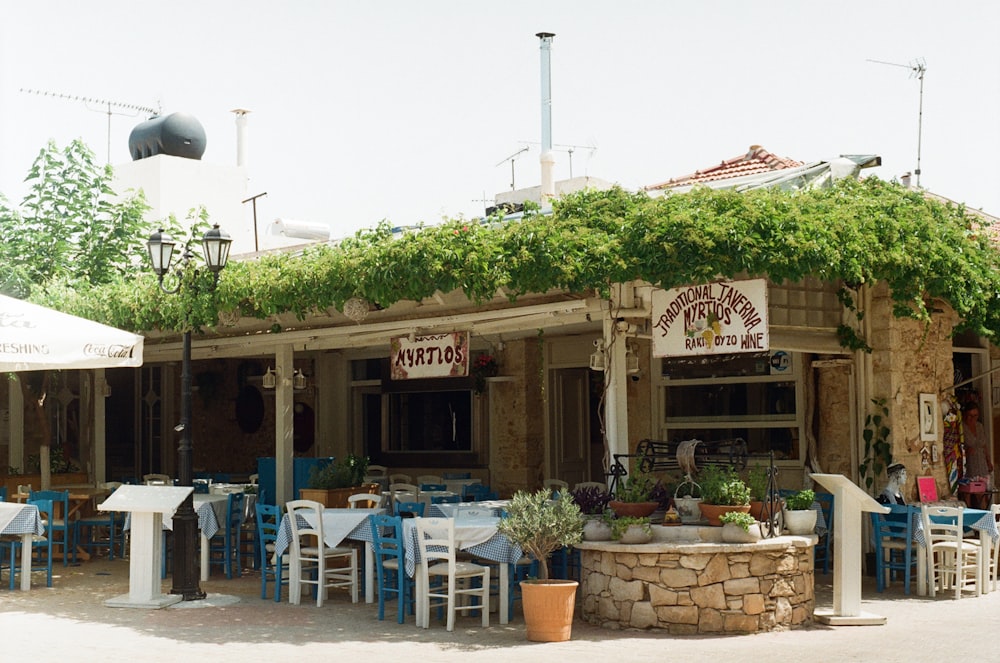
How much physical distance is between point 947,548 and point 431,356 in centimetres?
530

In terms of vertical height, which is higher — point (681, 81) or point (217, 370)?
point (681, 81)

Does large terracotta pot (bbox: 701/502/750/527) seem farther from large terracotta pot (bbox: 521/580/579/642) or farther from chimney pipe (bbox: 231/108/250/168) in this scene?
chimney pipe (bbox: 231/108/250/168)

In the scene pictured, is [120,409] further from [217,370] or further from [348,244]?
[348,244]

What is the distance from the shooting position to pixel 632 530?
9.09 metres

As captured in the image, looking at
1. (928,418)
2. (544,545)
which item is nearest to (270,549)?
(544,545)

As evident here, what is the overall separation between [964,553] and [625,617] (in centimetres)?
381

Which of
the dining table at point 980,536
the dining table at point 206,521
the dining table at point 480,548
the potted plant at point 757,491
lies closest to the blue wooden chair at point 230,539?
the dining table at point 206,521

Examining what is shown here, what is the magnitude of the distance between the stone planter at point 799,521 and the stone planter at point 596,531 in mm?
1427

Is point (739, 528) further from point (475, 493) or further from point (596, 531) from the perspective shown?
point (475, 493)

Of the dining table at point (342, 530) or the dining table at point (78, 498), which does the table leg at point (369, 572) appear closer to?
the dining table at point (342, 530)

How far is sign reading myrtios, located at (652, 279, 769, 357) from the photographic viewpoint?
973 cm

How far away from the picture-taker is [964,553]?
1088 cm

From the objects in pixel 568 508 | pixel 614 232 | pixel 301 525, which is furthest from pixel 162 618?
pixel 614 232

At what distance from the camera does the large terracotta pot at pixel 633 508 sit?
9.27 metres
